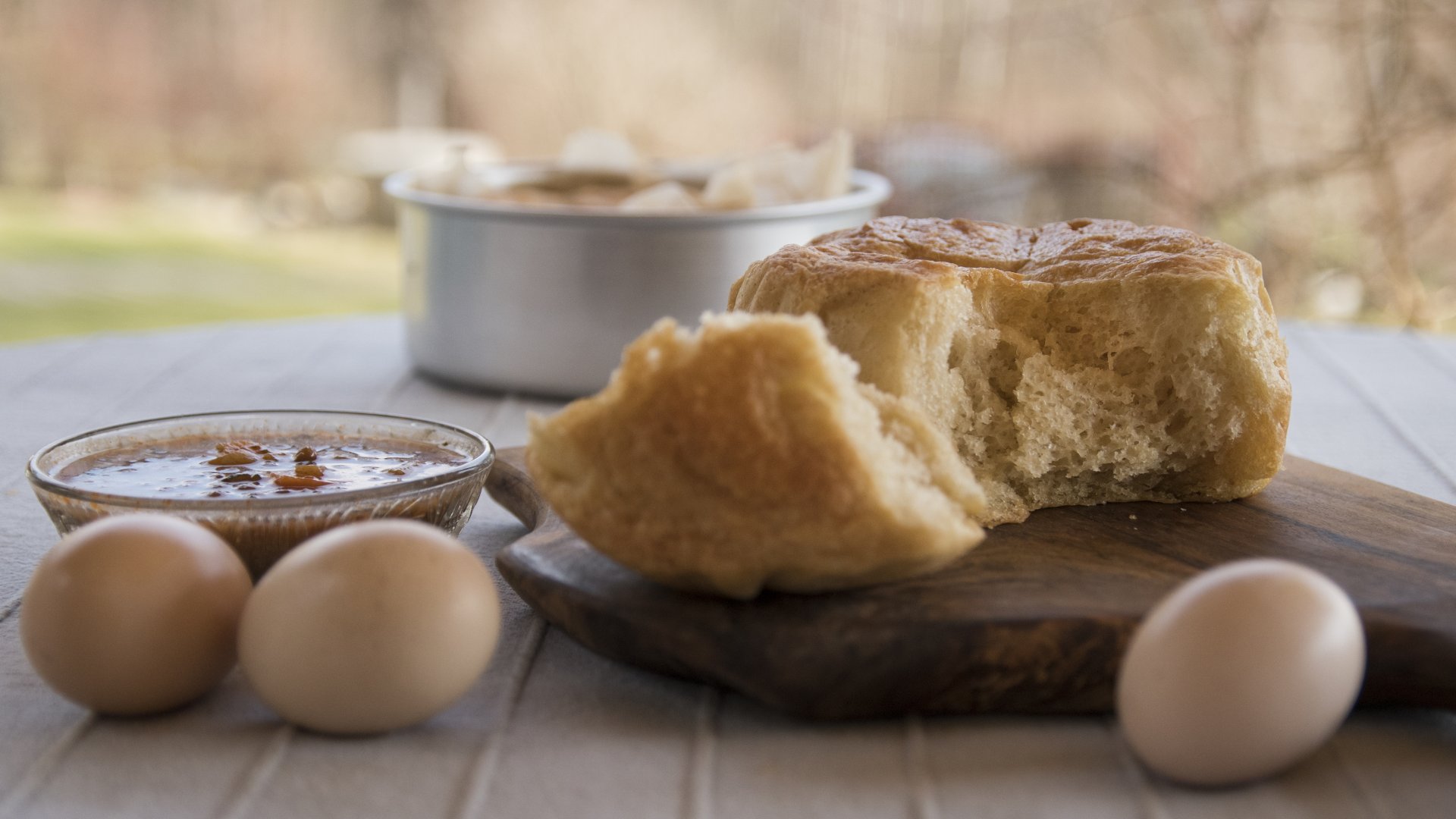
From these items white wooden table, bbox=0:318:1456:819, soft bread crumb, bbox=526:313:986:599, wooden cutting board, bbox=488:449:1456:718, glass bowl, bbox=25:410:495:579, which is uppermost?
soft bread crumb, bbox=526:313:986:599

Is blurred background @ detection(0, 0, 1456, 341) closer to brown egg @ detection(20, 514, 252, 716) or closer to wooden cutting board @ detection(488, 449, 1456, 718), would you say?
wooden cutting board @ detection(488, 449, 1456, 718)

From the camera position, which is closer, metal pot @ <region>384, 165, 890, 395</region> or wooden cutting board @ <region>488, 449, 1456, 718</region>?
wooden cutting board @ <region>488, 449, 1456, 718</region>

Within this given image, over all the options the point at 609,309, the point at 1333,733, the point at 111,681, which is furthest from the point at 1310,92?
the point at 111,681

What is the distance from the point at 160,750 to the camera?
3.77 feet

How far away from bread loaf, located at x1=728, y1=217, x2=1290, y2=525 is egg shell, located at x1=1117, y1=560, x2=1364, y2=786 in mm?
519

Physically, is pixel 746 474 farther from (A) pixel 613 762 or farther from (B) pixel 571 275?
(B) pixel 571 275

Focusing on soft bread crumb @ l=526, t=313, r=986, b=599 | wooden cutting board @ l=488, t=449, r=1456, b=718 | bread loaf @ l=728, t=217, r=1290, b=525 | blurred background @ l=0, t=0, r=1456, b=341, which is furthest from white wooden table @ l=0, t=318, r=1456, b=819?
blurred background @ l=0, t=0, r=1456, b=341

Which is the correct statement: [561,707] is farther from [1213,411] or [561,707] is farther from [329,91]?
[329,91]

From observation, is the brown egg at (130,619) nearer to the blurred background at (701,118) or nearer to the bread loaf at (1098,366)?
the bread loaf at (1098,366)

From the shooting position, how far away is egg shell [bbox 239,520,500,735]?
1.13 m

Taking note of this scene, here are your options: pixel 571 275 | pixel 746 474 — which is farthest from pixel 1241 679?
pixel 571 275

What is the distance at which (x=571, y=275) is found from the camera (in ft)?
8.25

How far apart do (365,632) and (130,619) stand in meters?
0.21

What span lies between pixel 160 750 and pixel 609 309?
1469 mm
